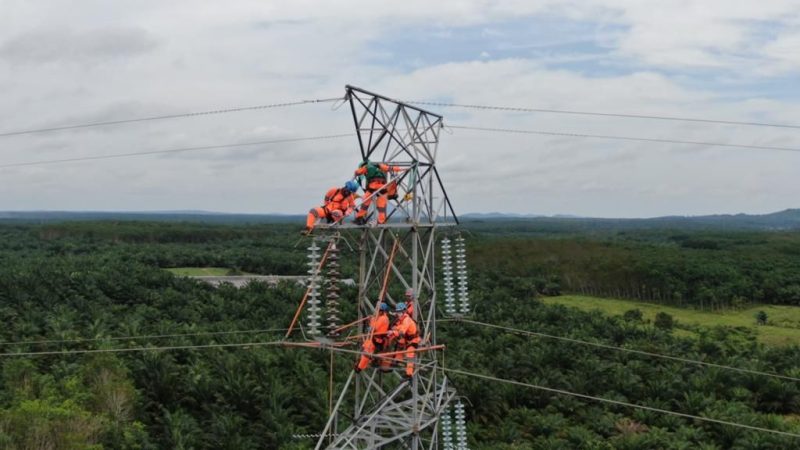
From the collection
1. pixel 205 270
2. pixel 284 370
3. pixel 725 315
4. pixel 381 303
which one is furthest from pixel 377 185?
pixel 205 270

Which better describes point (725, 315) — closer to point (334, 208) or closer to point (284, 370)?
point (284, 370)

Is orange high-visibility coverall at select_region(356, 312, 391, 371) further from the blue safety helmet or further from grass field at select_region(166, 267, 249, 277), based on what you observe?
grass field at select_region(166, 267, 249, 277)

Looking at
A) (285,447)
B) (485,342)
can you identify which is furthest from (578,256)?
(285,447)

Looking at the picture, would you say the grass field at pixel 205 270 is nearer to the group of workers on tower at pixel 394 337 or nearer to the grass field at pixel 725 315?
the grass field at pixel 725 315

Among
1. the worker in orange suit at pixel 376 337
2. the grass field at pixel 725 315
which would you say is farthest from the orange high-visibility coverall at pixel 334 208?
the grass field at pixel 725 315

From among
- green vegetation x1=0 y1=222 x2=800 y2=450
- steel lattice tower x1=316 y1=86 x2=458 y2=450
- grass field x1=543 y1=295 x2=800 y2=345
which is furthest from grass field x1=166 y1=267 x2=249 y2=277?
steel lattice tower x1=316 y1=86 x2=458 y2=450

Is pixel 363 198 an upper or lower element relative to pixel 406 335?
upper

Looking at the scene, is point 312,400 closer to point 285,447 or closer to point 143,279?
point 285,447
